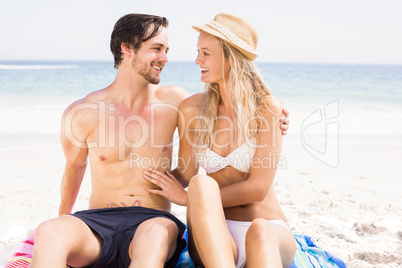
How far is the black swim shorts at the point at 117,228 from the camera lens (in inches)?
106

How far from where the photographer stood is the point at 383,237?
12.9 feet

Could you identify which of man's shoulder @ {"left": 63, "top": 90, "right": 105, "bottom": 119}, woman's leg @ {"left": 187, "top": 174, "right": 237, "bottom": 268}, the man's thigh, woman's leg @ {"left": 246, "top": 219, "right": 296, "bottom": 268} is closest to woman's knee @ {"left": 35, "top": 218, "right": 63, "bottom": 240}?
the man's thigh

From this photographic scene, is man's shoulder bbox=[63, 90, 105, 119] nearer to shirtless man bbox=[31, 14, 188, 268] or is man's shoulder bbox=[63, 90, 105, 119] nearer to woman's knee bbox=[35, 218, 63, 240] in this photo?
shirtless man bbox=[31, 14, 188, 268]

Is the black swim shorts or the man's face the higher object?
the man's face

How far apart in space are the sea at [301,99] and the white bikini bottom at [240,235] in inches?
300

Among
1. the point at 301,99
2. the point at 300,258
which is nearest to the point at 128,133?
the point at 300,258

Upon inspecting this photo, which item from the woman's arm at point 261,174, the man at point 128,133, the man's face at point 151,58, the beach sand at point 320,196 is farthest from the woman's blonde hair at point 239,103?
the beach sand at point 320,196

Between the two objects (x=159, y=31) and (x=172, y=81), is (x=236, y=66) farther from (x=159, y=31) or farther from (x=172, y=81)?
(x=172, y=81)

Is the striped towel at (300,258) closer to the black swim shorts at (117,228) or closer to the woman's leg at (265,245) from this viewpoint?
the black swim shorts at (117,228)

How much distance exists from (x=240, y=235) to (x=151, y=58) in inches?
57.5

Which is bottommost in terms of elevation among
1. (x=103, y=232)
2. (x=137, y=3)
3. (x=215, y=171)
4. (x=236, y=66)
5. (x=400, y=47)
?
(x=103, y=232)

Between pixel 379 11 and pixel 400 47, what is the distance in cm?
490

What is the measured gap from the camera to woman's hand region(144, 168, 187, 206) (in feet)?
10.0

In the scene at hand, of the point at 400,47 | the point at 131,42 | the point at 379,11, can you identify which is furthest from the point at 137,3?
the point at 131,42
